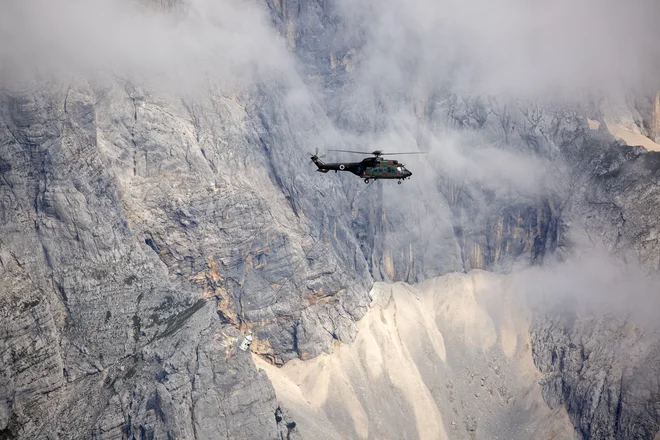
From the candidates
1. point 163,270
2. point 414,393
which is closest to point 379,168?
point 163,270

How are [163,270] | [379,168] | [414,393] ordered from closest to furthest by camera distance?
[379,168] < [163,270] < [414,393]

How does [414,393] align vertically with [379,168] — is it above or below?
below

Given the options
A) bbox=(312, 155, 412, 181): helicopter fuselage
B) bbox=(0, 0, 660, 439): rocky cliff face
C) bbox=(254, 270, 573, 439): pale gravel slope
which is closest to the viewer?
bbox=(312, 155, 412, 181): helicopter fuselage

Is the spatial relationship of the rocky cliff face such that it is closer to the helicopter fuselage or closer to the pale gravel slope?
the pale gravel slope

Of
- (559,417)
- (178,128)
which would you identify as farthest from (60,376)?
(559,417)

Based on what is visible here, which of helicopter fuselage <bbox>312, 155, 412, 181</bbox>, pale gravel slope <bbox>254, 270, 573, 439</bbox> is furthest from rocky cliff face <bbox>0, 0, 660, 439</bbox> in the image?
helicopter fuselage <bbox>312, 155, 412, 181</bbox>

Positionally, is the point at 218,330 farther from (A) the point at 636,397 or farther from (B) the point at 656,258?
(B) the point at 656,258

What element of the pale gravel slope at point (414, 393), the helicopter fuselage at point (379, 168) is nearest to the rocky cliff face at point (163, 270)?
the pale gravel slope at point (414, 393)

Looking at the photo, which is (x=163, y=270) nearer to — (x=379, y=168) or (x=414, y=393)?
(x=379, y=168)

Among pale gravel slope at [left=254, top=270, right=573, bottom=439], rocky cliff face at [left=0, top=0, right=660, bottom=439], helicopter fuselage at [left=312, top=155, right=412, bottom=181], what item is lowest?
pale gravel slope at [left=254, top=270, right=573, bottom=439]

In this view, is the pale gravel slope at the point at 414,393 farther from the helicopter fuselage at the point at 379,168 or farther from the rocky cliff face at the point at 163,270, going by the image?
the helicopter fuselage at the point at 379,168

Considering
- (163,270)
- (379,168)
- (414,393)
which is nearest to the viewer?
(379,168)
